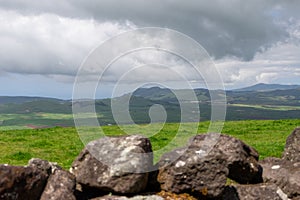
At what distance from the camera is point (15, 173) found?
934 centimetres

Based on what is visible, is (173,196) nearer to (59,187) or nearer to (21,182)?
(59,187)

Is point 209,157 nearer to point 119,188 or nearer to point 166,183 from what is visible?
point 166,183

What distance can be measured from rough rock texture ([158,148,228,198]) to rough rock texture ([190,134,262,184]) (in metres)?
0.51

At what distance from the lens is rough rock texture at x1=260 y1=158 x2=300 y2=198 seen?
40.6 feet

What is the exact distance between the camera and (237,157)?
38.4 ft

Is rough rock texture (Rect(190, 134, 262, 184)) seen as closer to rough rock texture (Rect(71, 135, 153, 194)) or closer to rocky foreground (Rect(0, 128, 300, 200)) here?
rocky foreground (Rect(0, 128, 300, 200))

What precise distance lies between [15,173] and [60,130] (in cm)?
2286

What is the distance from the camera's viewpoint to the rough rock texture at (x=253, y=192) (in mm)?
11570

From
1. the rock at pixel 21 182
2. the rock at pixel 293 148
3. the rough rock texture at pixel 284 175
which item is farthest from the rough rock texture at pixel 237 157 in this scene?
the rock at pixel 21 182

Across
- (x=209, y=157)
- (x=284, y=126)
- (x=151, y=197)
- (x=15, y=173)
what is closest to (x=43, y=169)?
(x=15, y=173)

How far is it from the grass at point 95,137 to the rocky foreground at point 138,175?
1.04 m

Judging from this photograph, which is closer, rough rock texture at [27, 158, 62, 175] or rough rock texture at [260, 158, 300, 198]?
rough rock texture at [27, 158, 62, 175]

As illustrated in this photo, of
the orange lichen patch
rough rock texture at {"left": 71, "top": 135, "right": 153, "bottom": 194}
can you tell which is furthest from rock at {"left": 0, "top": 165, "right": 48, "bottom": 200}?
the orange lichen patch

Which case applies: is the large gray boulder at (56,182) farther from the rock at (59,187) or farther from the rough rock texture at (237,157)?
the rough rock texture at (237,157)
